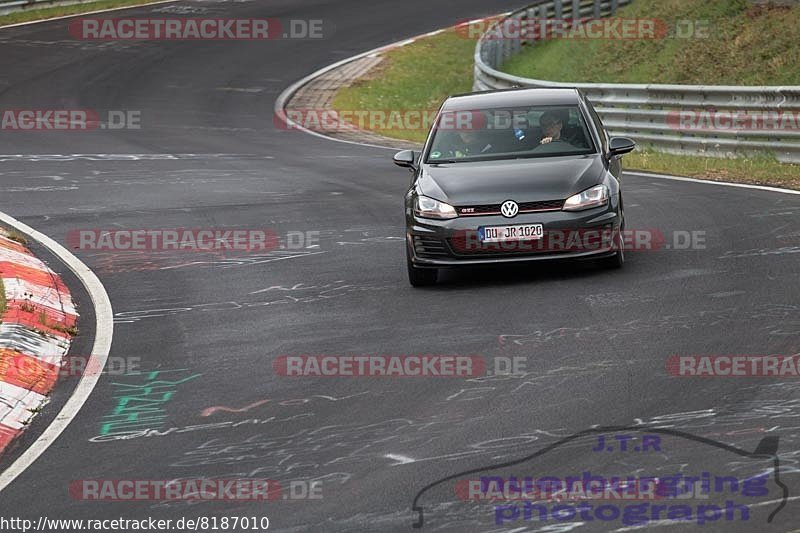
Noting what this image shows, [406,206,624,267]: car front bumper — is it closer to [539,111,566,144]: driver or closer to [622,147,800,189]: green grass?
[539,111,566,144]: driver

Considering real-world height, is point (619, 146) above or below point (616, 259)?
above

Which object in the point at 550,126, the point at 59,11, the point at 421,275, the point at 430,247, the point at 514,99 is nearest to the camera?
the point at 430,247

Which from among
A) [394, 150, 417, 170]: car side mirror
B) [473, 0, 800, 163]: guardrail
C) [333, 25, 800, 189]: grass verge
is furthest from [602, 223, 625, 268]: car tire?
[333, 25, 800, 189]: grass verge

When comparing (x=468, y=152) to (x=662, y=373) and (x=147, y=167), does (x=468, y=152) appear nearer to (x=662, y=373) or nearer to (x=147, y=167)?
(x=662, y=373)

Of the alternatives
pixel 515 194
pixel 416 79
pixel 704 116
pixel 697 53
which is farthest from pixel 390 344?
pixel 416 79

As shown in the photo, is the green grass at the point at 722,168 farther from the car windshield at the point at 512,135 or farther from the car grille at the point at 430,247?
the car grille at the point at 430,247

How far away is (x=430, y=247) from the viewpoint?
11.8 m

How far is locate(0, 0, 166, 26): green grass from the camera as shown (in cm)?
4388

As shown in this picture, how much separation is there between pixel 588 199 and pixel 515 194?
2.01ft

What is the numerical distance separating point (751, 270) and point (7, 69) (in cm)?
2852

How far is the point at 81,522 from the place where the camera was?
21.5 ft

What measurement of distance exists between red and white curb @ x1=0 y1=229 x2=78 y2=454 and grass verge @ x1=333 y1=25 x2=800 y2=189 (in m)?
9.16

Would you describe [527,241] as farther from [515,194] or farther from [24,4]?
[24,4]

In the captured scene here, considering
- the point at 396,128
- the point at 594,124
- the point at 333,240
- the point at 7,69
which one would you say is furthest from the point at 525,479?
the point at 7,69
